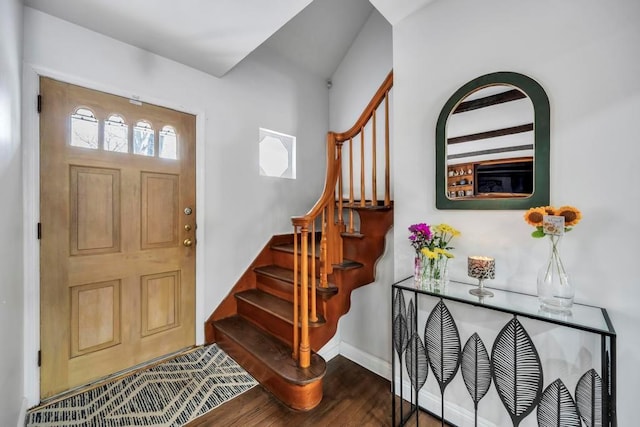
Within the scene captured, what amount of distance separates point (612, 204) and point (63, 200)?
2.92m

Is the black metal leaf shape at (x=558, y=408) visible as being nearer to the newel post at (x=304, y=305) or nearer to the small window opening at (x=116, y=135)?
the newel post at (x=304, y=305)

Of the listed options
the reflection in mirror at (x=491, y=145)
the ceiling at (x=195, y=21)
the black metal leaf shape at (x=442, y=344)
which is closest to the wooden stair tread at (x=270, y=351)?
the black metal leaf shape at (x=442, y=344)

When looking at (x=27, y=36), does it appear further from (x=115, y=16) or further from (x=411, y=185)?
(x=411, y=185)

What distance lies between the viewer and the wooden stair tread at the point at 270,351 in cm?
162

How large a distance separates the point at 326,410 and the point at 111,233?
1894mm

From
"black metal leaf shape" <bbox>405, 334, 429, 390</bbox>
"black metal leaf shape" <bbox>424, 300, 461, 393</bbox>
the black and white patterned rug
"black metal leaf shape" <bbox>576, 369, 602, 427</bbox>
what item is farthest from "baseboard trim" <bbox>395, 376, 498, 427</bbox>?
the black and white patterned rug

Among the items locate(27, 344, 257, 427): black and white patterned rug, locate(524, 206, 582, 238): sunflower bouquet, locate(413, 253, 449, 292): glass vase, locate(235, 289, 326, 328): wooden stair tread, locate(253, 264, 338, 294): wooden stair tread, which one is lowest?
locate(27, 344, 257, 427): black and white patterned rug

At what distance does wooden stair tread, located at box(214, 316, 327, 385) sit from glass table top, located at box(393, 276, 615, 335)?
79 centimetres

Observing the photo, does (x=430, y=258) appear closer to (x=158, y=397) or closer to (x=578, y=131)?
(x=578, y=131)

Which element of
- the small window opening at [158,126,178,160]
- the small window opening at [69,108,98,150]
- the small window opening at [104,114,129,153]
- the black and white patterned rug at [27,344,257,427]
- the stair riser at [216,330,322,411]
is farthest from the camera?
the small window opening at [158,126,178,160]

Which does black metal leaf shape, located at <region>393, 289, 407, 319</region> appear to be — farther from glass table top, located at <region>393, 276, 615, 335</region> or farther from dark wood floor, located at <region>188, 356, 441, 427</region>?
dark wood floor, located at <region>188, 356, 441, 427</region>

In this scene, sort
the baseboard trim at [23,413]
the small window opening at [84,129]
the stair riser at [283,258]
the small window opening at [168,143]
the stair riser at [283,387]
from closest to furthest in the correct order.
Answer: the baseboard trim at [23,413], the stair riser at [283,387], the small window opening at [84,129], the small window opening at [168,143], the stair riser at [283,258]

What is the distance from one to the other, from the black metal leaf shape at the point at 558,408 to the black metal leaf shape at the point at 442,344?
35 cm

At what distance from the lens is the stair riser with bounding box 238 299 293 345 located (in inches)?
76.9
